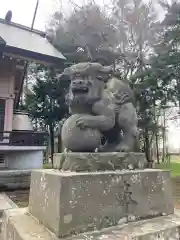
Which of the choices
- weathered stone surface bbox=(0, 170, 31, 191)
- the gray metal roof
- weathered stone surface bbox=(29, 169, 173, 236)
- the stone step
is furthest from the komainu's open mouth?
the gray metal roof

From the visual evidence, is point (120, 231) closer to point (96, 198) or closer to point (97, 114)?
point (96, 198)

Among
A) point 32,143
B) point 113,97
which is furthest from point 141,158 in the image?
point 32,143

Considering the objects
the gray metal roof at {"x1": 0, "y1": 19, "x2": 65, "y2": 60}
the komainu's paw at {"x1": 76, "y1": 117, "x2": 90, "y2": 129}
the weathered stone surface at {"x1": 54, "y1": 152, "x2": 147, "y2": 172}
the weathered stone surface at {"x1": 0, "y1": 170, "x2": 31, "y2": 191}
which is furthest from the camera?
the gray metal roof at {"x1": 0, "y1": 19, "x2": 65, "y2": 60}

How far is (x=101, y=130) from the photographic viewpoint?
2.00 m

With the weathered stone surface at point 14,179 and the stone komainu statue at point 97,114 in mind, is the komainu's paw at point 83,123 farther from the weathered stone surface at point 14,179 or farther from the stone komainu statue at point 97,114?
the weathered stone surface at point 14,179

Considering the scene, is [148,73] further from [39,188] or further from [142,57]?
[39,188]

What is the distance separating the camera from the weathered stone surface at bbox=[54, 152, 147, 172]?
176cm

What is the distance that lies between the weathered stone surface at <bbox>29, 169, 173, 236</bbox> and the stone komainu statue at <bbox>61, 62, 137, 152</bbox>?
32cm

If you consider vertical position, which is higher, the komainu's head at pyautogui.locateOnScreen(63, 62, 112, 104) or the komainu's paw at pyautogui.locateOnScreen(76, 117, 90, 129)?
the komainu's head at pyautogui.locateOnScreen(63, 62, 112, 104)

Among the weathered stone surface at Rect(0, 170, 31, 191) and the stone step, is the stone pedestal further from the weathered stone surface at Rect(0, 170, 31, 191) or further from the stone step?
the weathered stone surface at Rect(0, 170, 31, 191)

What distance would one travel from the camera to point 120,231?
158 centimetres

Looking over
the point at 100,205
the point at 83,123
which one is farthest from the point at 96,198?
the point at 83,123

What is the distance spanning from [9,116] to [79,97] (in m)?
7.37

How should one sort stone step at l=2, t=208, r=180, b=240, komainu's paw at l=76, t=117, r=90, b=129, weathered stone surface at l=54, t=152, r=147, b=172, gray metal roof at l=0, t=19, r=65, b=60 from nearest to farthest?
1. stone step at l=2, t=208, r=180, b=240
2. weathered stone surface at l=54, t=152, r=147, b=172
3. komainu's paw at l=76, t=117, r=90, b=129
4. gray metal roof at l=0, t=19, r=65, b=60
